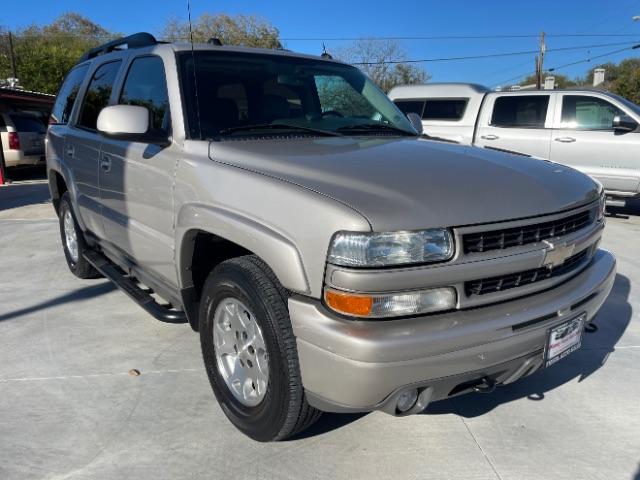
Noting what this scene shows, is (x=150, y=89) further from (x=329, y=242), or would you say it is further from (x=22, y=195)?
(x=22, y=195)

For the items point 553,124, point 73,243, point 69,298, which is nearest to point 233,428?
point 69,298

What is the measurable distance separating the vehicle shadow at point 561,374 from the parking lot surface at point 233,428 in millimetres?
11

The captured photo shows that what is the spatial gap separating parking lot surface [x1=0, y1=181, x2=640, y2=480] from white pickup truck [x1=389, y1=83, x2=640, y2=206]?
493 centimetres

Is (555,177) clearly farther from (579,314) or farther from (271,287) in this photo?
(271,287)

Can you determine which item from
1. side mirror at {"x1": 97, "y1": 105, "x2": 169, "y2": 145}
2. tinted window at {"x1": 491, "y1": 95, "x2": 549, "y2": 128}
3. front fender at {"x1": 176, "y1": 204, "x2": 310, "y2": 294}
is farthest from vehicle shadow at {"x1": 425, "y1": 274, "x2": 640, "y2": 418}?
tinted window at {"x1": 491, "y1": 95, "x2": 549, "y2": 128}

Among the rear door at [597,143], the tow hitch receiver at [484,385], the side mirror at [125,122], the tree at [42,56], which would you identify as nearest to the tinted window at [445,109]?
the rear door at [597,143]

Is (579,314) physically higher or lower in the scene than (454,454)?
higher

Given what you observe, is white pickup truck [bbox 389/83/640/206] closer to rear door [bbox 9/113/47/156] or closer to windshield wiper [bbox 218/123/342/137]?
windshield wiper [bbox 218/123/342/137]

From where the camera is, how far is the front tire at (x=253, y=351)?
2.23 meters

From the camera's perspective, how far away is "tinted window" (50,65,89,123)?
4.91m

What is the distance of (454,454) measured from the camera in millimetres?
2572

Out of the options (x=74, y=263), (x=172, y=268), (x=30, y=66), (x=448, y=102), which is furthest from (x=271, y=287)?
(x=30, y=66)

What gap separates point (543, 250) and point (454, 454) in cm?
105

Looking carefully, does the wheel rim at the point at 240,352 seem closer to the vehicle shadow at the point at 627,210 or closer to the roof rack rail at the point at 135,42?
the roof rack rail at the point at 135,42
